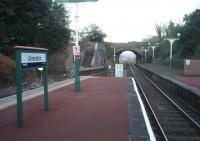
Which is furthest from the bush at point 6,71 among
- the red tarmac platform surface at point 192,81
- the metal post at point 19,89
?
the metal post at point 19,89

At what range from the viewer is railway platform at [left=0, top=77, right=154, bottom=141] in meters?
8.88

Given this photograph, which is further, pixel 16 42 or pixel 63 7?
pixel 63 7

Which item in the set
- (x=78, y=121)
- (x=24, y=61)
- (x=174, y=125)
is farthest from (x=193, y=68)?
(x=24, y=61)

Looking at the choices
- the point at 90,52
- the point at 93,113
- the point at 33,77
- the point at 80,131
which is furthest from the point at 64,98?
the point at 90,52

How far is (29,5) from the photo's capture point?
1086 inches

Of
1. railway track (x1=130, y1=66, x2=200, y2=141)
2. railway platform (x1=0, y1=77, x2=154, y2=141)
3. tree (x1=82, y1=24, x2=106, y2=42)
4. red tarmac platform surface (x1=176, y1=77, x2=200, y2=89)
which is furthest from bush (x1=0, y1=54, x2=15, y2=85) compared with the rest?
tree (x1=82, y1=24, x2=106, y2=42)

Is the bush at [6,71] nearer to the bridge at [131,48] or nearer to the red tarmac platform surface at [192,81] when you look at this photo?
the red tarmac platform surface at [192,81]

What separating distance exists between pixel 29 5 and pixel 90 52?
146ft

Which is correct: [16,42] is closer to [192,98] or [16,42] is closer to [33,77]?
[33,77]

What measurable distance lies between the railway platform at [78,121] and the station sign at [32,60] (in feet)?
4.85

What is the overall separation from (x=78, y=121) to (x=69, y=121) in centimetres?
24

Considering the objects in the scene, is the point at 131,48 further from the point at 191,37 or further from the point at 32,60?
the point at 32,60

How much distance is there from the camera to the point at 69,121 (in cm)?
1070

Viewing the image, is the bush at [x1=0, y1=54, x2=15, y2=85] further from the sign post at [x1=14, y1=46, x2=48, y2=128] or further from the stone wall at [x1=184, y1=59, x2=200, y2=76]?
the stone wall at [x1=184, y1=59, x2=200, y2=76]
